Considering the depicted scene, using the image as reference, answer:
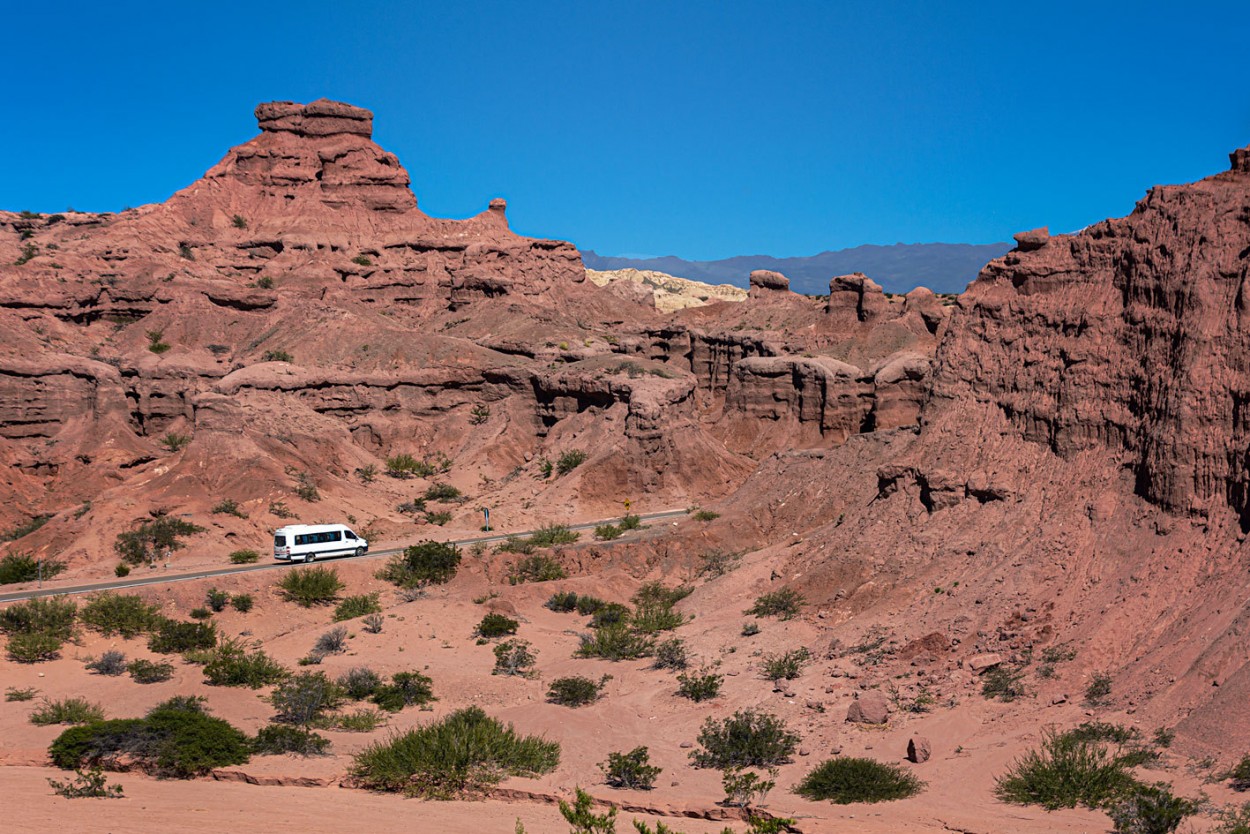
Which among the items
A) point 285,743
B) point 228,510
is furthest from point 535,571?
point 285,743

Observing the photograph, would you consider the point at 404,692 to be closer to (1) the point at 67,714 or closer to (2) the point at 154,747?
(1) the point at 67,714

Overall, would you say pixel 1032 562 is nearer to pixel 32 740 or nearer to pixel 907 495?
pixel 907 495

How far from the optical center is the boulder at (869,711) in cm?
1895

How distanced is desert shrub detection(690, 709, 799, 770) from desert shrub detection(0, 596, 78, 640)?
49.3ft

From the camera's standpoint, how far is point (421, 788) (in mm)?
16703

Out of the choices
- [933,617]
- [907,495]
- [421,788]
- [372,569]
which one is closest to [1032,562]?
[933,617]

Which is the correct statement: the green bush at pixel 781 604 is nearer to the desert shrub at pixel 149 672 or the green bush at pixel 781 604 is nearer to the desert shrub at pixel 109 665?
the desert shrub at pixel 149 672

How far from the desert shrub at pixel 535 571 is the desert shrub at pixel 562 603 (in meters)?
1.91

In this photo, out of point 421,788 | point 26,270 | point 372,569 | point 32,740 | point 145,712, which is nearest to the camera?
point 421,788

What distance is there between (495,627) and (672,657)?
5.25 meters

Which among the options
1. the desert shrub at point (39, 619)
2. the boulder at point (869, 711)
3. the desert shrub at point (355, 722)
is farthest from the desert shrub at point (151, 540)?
the boulder at point (869, 711)

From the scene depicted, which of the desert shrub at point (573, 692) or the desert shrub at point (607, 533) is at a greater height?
the desert shrub at point (607, 533)

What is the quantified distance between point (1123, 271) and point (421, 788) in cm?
1665

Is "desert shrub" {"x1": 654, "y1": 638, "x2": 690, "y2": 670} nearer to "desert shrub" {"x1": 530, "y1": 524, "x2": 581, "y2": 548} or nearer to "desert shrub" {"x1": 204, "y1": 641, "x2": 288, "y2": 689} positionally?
"desert shrub" {"x1": 204, "y1": 641, "x2": 288, "y2": 689}
